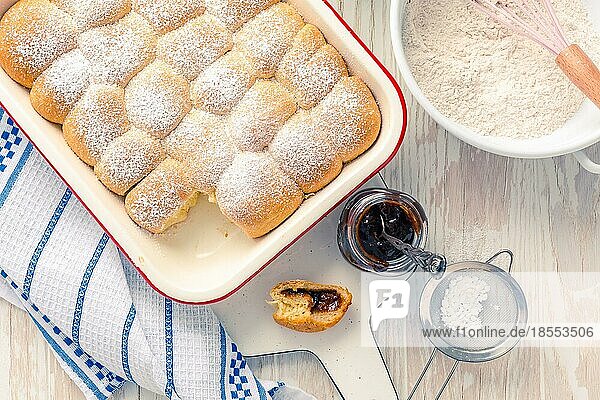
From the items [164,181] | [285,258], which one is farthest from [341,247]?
[164,181]

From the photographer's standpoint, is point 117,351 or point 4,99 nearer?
point 4,99

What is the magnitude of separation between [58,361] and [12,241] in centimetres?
23

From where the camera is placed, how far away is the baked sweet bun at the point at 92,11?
4.02 feet

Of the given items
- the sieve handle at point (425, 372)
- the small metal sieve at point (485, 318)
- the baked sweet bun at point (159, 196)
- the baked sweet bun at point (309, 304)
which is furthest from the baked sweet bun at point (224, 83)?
the sieve handle at point (425, 372)

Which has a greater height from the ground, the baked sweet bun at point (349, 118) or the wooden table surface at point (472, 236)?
the baked sweet bun at point (349, 118)

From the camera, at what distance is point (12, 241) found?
1.32 metres

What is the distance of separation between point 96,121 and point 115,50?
11 cm

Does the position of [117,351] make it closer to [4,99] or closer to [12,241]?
[12,241]

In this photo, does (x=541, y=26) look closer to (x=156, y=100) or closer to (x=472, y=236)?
(x=472, y=236)

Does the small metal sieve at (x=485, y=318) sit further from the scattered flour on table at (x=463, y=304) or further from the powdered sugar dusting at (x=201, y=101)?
the powdered sugar dusting at (x=201, y=101)

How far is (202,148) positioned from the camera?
1229mm

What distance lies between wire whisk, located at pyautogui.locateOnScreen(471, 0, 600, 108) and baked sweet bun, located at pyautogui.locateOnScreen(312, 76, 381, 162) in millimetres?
250

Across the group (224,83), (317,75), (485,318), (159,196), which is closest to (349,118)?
(317,75)

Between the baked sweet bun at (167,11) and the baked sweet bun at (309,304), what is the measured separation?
0.45 meters
